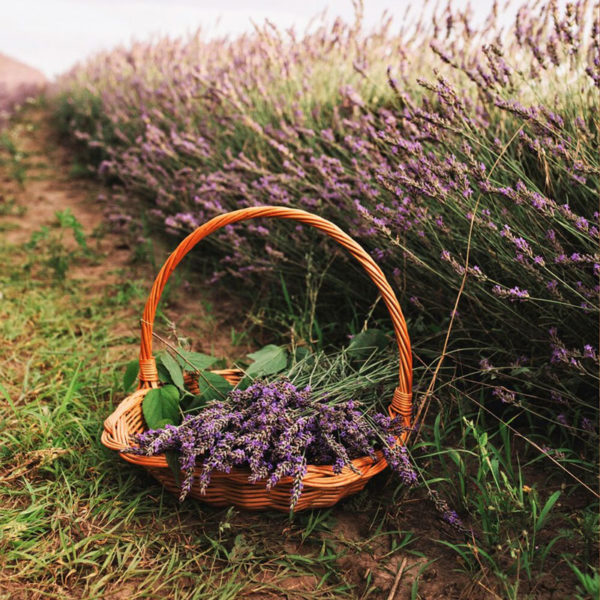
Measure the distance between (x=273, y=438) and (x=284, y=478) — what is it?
10cm

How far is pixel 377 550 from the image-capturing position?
4.92 feet

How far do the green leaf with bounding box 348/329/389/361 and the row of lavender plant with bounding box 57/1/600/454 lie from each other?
0.17m

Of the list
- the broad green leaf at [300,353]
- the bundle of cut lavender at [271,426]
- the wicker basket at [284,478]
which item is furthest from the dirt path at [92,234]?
the wicker basket at [284,478]

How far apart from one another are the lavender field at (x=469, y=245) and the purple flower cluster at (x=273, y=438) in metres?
0.20

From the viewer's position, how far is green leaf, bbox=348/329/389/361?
1.94 meters

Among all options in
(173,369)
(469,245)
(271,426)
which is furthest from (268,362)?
(469,245)

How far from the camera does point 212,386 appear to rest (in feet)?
5.70

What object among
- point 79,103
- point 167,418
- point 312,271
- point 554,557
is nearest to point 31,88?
point 79,103

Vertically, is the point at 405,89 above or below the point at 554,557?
above

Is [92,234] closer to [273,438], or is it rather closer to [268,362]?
[268,362]

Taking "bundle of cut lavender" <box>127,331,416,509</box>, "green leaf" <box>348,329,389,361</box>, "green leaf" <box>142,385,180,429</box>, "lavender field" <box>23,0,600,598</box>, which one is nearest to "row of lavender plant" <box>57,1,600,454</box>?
"lavender field" <box>23,0,600,598</box>

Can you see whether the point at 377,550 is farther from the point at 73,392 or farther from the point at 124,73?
the point at 124,73

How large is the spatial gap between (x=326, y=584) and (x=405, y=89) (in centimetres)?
211

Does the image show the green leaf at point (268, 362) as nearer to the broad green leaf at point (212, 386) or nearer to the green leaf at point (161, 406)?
the broad green leaf at point (212, 386)
